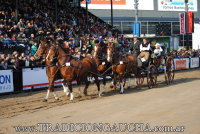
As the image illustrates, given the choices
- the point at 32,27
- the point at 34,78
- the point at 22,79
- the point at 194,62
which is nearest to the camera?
the point at 22,79

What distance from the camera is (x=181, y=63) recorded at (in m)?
32.1

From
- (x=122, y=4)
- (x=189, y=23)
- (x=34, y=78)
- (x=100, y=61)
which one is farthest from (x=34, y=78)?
(x=122, y=4)

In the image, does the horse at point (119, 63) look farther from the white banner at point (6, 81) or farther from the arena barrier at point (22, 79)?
the white banner at point (6, 81)

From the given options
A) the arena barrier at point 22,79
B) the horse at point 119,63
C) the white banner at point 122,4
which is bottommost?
the arena barrier at point 22,79

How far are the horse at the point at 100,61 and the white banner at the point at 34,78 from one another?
140 inches

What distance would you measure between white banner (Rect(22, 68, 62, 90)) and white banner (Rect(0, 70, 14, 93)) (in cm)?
83

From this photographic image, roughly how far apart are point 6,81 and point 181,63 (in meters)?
19.8

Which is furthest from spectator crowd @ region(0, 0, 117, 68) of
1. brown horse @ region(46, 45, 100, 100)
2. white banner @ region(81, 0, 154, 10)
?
white banner @ region(81, 0, 154, 10)

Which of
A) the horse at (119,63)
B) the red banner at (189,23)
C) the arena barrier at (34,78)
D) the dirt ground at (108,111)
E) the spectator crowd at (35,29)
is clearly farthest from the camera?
the red banner at (189,23)

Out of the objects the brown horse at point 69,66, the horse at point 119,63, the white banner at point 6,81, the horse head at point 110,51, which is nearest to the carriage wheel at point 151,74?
the horse at point 119,63

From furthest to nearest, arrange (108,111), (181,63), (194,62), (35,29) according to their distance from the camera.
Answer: (194,62) < (181,63) < (35,29) < (108,111)

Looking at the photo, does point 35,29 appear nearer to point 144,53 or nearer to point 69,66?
point 144,53

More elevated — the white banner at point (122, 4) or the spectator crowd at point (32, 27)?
the white banner at point (122, 4)

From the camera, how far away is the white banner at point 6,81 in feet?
52.0
